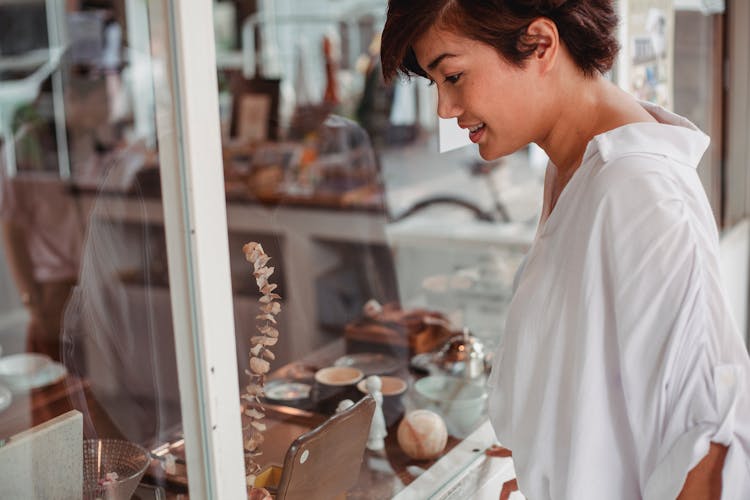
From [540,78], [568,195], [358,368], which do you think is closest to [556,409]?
[568,195]

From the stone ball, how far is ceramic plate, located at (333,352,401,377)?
13cm

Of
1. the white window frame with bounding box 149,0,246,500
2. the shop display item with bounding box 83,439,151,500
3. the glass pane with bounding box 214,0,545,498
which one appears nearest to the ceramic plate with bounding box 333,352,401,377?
the glass pane with bounding box 214,0,545,498

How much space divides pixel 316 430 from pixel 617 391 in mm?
339

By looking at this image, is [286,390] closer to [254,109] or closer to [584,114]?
[584,114]

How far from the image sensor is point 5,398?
4.71 feet

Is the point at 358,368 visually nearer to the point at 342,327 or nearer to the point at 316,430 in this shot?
the point at 342,327

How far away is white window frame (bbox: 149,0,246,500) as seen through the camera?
771mm

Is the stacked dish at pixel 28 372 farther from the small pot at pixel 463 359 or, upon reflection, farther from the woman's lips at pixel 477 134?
the woman's lips at pixel 477 134

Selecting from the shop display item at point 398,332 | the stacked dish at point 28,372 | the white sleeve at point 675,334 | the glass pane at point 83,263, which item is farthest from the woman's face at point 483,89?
the stacked dish at point 28,372

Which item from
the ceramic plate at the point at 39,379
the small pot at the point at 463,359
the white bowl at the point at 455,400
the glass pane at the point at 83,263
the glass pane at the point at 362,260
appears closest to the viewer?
the glass pane at the point at 83,263

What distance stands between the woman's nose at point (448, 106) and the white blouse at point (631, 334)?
0.14 meters

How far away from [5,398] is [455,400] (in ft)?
2.38

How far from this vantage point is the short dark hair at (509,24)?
0.83 metres

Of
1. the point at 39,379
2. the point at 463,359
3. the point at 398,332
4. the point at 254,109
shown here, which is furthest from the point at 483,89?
the point at 254,109
